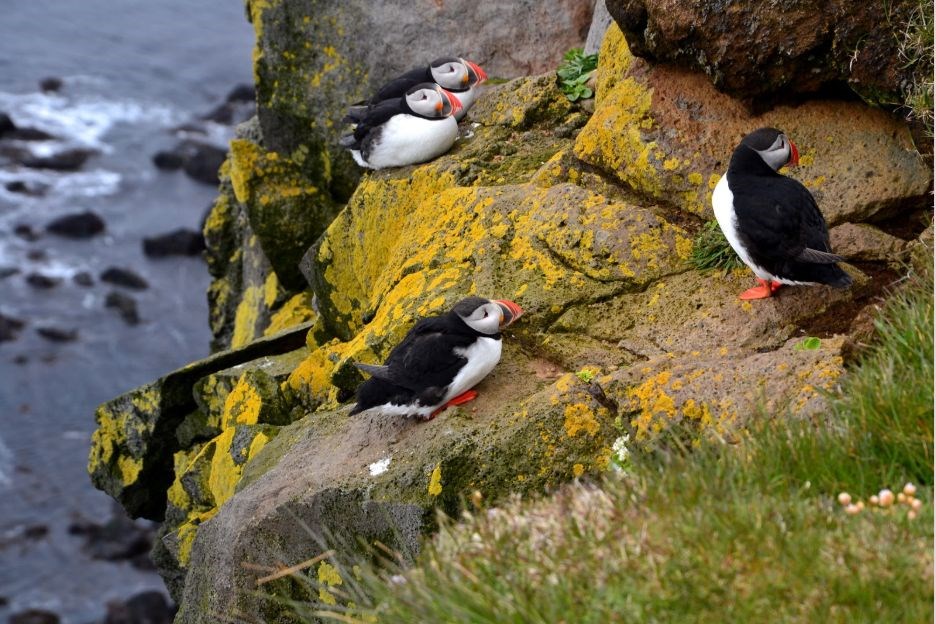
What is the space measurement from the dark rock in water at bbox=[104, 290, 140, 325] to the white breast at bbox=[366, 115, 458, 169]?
1383cm

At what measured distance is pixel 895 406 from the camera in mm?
3781

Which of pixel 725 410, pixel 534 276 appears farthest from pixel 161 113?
pixel 725 410

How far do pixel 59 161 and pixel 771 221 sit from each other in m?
21.7

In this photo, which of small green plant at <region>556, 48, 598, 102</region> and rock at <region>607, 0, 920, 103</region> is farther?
small green plant at <region>556, 48, 598, 102</region>

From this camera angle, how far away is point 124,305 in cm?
2116

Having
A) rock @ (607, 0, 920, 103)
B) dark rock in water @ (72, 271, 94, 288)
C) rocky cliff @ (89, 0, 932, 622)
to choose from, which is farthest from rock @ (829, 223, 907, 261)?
dark rock in water @ (72, 271, 94, 288)

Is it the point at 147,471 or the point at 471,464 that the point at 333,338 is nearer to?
the point at 147,471

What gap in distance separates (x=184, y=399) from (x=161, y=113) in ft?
60.8

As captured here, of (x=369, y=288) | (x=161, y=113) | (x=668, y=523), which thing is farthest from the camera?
(x=161, y=113)

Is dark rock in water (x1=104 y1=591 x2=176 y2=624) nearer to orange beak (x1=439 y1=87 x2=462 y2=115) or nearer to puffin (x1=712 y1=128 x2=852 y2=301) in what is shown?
orange beak (x1=439 y1=87 x2=462 y2=115)

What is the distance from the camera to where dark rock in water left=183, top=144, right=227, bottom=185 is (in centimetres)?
2475

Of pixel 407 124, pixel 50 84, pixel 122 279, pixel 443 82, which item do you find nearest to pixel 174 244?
pixel 122 279

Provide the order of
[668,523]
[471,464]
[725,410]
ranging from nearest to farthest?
[668,523] < [725,410] < [471,464]

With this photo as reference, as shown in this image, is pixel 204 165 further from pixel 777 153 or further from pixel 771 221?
pixel 771 221
